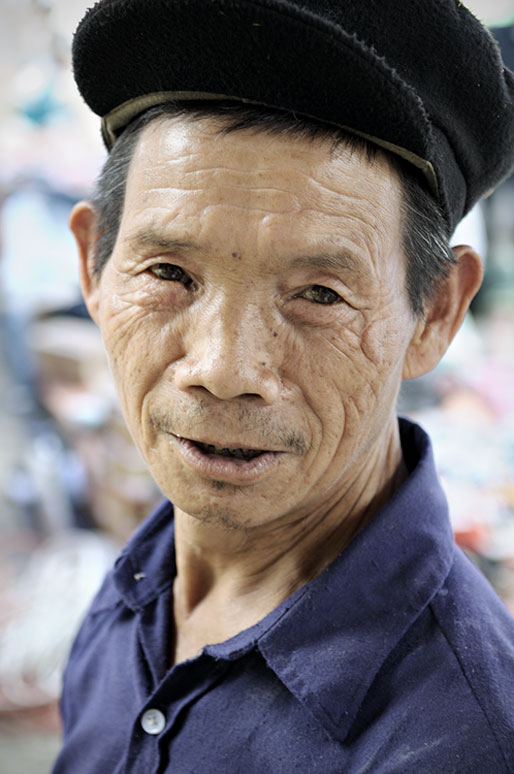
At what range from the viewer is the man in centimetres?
98

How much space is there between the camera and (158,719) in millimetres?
1177

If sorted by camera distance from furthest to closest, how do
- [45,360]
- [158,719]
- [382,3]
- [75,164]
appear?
[45,360], [75,164], [158,719], [382,3]

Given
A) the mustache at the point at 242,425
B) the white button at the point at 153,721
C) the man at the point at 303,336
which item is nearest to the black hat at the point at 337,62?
the man at the point at 303,336

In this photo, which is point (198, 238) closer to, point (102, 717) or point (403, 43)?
point (403, 43)

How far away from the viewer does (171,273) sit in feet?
3.73

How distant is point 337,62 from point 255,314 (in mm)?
359

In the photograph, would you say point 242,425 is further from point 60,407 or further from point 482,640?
point 60,407

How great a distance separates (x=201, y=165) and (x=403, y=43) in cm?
33

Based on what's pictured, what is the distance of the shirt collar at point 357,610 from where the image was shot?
104 cm

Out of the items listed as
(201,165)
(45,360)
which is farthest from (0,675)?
(201,165)

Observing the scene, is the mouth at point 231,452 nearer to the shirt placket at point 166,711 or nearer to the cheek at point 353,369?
the cheek at point 353,369

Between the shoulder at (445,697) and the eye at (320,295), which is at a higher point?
the eye at (320,295)

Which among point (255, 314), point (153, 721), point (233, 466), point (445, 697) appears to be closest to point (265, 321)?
point (255, 314)

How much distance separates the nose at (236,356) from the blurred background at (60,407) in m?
1.66
